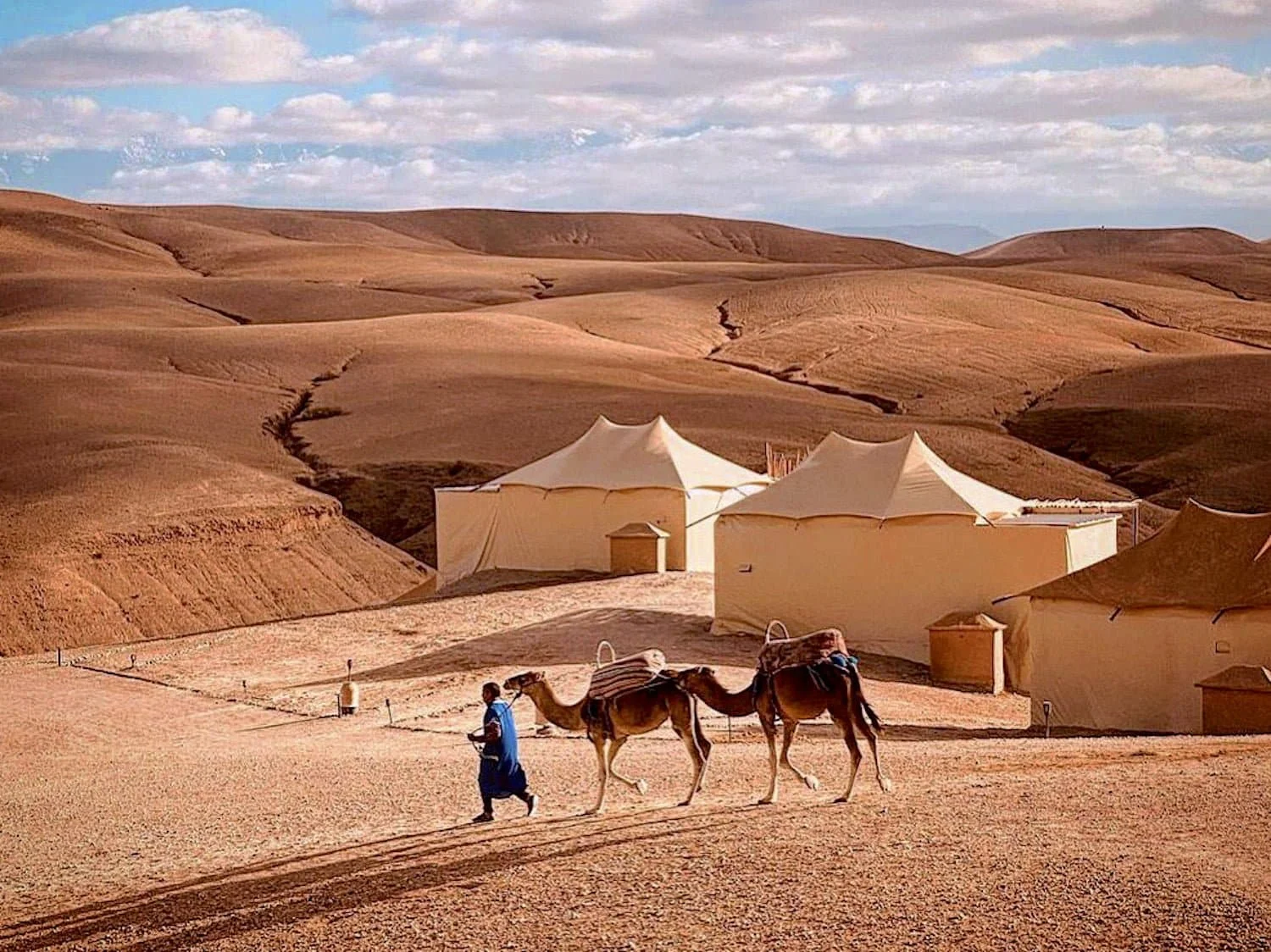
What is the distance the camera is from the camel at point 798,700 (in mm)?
12008

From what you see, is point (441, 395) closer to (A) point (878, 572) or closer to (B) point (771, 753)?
(A) point (878, 572)

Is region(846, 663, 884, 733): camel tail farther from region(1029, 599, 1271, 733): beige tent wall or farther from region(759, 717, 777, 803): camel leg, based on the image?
region(1029, 599, 1271, 733): beige tent wall

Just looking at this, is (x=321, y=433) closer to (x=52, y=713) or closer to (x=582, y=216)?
(x=52, y=713)

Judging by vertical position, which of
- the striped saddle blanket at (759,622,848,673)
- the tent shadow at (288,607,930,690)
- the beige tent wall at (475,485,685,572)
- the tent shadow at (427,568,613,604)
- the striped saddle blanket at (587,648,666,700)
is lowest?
the tent shadow at (427,568,613,604)

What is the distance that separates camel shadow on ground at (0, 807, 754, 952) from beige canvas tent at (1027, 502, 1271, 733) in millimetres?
9515

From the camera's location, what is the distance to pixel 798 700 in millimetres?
12086

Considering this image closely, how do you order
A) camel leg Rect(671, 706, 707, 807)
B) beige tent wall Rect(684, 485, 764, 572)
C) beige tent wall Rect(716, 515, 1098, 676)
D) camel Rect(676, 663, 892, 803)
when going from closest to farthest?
camel Rect(676, 663, 892, 803), camel leg Rect(671, 706, 707, 807), beige tent wall Rect(716, 515, 1098, 676), beige tent wall Rect(684, 485, 764, 572)

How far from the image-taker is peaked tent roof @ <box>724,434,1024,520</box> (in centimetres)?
2684

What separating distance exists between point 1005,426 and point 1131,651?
3734 centimetres

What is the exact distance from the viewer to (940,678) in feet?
82.1

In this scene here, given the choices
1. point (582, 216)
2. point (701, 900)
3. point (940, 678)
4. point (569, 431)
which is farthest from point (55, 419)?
point (582, 216)

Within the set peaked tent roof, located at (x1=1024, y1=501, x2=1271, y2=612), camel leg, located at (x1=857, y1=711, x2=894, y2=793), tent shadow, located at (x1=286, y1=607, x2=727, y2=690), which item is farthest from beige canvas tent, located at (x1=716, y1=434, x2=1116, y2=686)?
camel leg, located at (x1=857, y1=711, x2=894, y2=793)

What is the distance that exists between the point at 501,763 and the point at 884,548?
15.0 m

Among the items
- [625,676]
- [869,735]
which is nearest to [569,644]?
[625,676]
